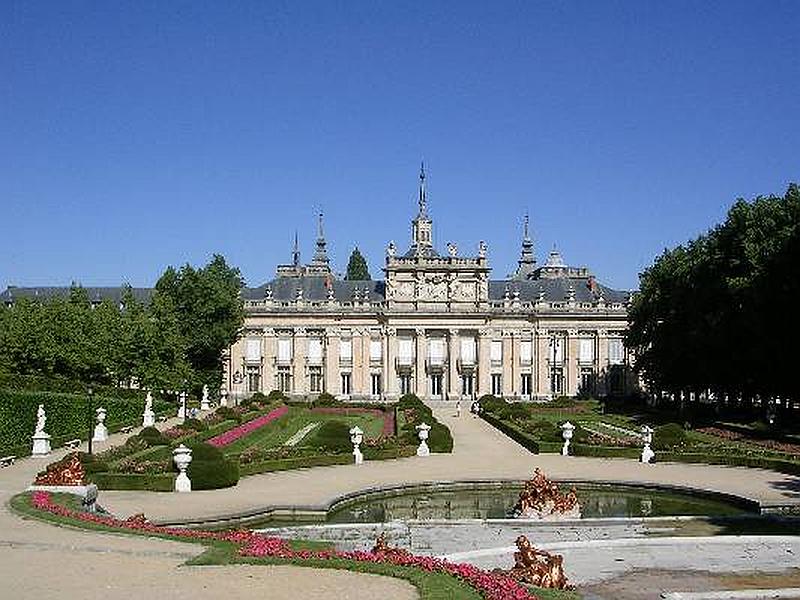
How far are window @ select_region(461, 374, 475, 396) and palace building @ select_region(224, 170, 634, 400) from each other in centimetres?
8

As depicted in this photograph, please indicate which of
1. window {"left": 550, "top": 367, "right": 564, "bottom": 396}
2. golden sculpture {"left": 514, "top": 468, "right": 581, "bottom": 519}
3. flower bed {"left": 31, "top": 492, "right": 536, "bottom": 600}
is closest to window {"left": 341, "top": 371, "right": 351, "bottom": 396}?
window {"left": 550, "top": 367, "right": 564, "bottom": 396}

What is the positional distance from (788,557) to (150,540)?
10192 mm

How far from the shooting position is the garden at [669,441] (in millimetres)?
31859

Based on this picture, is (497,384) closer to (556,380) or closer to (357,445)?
(556,380)

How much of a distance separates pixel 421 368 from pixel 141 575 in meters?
67.5

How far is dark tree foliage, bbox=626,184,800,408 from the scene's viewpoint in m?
41.4

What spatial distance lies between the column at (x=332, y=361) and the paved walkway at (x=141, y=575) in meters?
65.0

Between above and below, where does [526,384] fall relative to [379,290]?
below

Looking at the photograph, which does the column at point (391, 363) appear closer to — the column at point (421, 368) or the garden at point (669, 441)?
the column at point (421, 368)

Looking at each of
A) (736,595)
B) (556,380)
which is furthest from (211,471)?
(556,380)

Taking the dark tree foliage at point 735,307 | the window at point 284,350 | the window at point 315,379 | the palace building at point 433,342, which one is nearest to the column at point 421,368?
the palace building at point 433,342

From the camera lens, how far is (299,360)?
80.8 metres

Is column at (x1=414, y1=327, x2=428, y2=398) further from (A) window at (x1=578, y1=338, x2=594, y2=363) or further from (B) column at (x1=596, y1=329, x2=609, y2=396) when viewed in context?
(B) column at (x1=596, y1=329, x2=609, y2=396)

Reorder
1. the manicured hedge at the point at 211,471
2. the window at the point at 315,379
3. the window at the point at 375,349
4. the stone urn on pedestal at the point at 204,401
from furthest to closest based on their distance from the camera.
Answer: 1. the window at the point at 315,379
2. the window at the point at 375,349
3. the stone urn on pedestal at the point at 204,401
4. the manicured hedge at the point at 211,471
